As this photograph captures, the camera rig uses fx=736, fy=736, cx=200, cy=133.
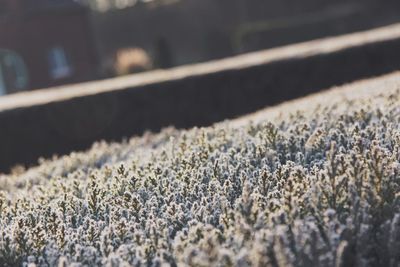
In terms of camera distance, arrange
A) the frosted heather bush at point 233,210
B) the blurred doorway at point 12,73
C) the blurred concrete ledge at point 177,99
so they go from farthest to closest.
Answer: the blurred doorway at point 12,73 → the blurred concrete ledge at point 177,99 → the frosted heather bush at point 233,210

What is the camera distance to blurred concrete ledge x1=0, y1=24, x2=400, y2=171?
14.0 meters

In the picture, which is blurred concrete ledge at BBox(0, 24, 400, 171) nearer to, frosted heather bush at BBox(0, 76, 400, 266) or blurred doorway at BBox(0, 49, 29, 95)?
frosted heather bush at BBox(0, 76, 400, 266)

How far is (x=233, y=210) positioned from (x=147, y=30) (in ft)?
151

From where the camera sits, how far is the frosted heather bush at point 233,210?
10.6ft

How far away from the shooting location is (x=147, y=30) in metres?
49.1

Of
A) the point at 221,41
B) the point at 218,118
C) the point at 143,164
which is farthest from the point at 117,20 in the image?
the point at 143,164

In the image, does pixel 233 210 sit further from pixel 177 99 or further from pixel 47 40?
pixel 47 40

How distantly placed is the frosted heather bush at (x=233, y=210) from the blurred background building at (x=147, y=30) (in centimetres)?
2705

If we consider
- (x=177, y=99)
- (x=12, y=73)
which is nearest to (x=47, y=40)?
(x=12, y=73)

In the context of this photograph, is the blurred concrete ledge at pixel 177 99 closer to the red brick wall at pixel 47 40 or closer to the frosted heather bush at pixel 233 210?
the frosted heather bush at pixel 233 210

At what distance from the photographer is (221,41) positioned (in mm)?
43406

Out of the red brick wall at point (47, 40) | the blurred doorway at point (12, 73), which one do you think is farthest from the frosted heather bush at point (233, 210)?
the red brick wall at point (47, 40)

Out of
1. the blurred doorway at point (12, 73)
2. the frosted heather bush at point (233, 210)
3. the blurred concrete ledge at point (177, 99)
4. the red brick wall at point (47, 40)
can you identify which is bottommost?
the frosted heather bush at point (233, 210)

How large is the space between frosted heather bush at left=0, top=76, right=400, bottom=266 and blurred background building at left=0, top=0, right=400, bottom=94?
2705 centimetres
